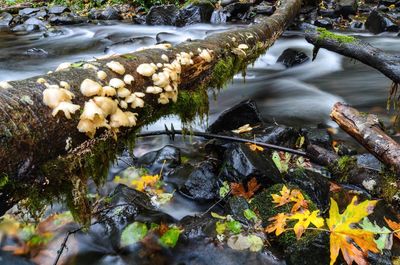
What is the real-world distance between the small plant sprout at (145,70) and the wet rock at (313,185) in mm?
2088

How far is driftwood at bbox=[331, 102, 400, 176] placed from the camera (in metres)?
3.45

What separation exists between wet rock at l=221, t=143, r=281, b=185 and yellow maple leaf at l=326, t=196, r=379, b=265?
4.34 feet

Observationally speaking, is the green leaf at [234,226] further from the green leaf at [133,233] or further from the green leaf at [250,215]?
the green leaf at [133,233]

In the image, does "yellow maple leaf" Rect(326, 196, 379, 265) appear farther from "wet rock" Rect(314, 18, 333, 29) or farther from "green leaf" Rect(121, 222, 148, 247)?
"wet rock" Rect(314, 18, 333, 29)

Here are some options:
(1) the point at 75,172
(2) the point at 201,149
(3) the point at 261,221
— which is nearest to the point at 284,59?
(2) the point at 201,149

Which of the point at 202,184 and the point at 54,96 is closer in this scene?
the point at 54,96

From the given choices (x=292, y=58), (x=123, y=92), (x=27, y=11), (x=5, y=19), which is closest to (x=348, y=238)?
(x=123, y=92)

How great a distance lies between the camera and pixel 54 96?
2006 mm

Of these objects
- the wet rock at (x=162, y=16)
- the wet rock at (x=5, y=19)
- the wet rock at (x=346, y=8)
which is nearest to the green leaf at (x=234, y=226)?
the wet rock at (x=162, y=16)

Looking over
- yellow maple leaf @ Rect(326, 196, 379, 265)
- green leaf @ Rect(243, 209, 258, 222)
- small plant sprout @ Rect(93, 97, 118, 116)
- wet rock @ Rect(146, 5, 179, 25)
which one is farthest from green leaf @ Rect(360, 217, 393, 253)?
wet rock @ Rect(146, 5, 179, 25)

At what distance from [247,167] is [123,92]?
2017mm

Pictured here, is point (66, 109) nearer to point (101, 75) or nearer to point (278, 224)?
point (101, 75)

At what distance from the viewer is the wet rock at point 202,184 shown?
4.09 meters

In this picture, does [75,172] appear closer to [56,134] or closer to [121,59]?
[56,134]
